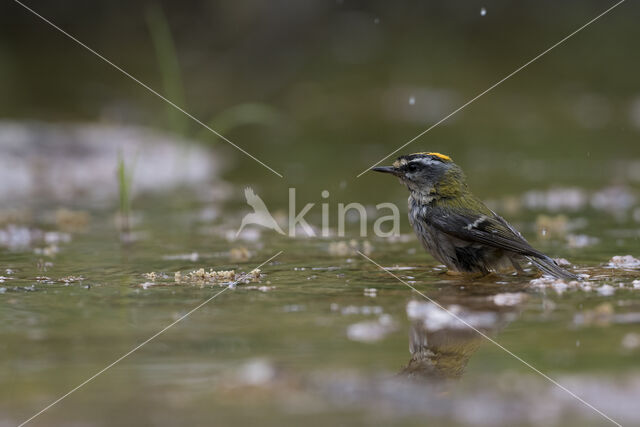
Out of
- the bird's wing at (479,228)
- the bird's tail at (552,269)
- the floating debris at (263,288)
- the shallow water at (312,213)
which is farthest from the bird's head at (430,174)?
the floating debris at (263,288)

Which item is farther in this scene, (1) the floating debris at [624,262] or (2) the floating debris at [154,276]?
(1) the floating debris at [624,262]

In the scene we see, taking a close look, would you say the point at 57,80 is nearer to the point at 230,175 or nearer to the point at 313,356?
the point at 230,175

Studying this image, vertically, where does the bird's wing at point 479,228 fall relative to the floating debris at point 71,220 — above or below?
below

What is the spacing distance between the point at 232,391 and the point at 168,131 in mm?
9572

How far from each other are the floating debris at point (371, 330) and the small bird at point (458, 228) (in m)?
1.35

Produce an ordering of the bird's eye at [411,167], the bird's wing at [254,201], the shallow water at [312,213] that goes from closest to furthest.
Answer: the shallow water at [312,213], the bird's eye at [411,167], the bird's wing at [254,201]

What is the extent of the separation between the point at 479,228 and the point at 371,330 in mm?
1710

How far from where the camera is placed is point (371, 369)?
2.96 metres

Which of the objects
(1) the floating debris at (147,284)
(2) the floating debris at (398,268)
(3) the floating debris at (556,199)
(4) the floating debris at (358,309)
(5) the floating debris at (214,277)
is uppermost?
(3) the floating debris at (556,199)

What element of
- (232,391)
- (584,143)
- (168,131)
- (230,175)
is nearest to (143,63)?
(168,131)

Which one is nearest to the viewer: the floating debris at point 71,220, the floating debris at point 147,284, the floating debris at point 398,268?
the floating debris at point 147,284

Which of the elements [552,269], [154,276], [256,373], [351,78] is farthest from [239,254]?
[351,78]

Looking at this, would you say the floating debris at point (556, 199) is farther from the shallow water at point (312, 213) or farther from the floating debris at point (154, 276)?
the floating debris at point (154, 276)

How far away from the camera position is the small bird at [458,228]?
4.80 meters
